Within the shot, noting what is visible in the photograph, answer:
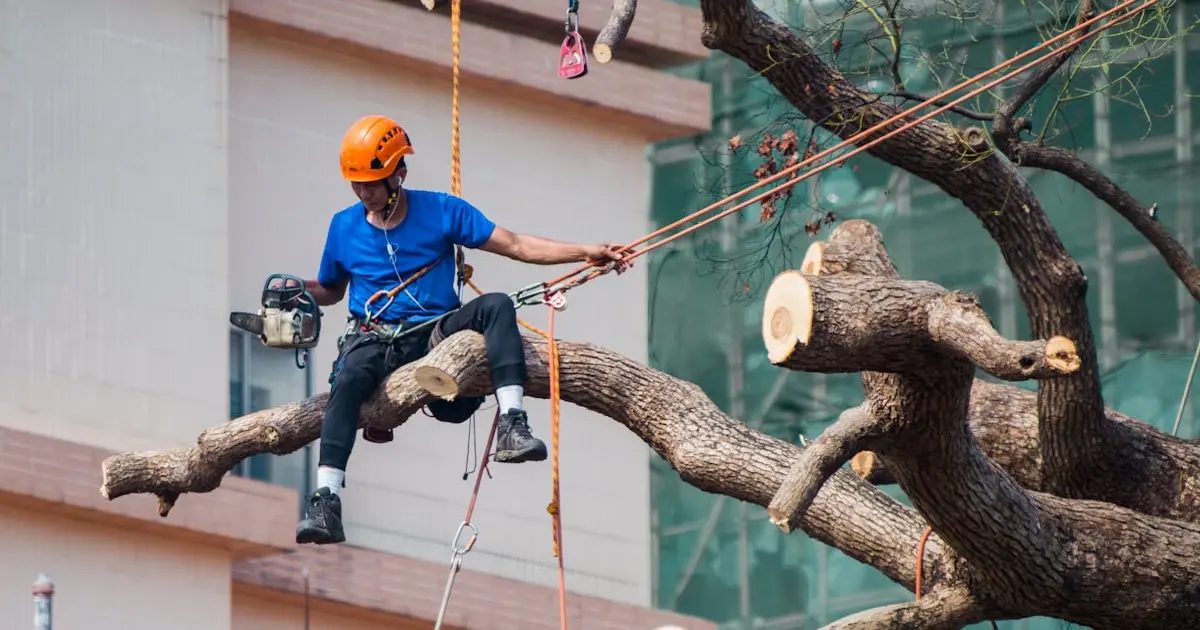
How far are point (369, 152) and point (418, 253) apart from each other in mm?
481

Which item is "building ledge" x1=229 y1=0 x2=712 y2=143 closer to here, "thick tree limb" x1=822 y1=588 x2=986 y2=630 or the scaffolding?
the scaffolding

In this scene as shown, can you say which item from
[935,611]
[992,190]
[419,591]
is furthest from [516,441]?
[419,591]

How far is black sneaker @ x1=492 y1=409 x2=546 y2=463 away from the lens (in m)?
10.6

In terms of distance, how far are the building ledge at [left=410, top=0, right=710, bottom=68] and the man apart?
357 inches

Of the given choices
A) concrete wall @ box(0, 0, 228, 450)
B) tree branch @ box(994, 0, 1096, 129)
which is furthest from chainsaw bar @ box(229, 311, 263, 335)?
concrete wall @ box(0, 0, 228, 450)

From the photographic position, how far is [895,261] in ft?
88.0

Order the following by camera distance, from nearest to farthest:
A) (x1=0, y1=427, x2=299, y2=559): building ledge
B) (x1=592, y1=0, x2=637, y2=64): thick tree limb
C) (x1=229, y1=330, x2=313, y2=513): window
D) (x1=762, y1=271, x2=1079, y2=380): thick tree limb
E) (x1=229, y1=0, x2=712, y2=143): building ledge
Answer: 1. (x1=762, y1=271, x2=1079, y2=380): thick tree limb
2. (x1=592, y1=0, x2=637, y2=64): thick tree limb
3. (x1=0, y1=427, x2=299, y2=559): building ledge
4. (x1=229, y1=330, x2=313, y2=513): window
5. (x1=229, y1=0, x2=712, y2=143): building ledge

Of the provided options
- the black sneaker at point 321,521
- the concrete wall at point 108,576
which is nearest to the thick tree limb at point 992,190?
the black sneaker at point 321,521

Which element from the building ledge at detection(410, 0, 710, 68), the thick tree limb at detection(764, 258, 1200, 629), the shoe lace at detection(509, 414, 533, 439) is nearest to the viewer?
the thick tree limb at detection(764, 258, 1200, 629)

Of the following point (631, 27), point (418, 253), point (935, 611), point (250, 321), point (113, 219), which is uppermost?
point (631, 27)

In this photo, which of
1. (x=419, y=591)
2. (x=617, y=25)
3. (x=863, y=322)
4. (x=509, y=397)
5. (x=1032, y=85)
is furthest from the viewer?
(x=419, y=591)

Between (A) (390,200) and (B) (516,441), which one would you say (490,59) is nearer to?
(A) (390,200)

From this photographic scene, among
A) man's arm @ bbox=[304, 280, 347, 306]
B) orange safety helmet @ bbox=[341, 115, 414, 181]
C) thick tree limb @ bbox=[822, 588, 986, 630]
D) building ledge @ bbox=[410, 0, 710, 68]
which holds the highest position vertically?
building ledge @ bbox=[410, 0, 710, 68]

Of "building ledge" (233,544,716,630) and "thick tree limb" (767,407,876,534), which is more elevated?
"thick tree limb" (767,407,876,534)
